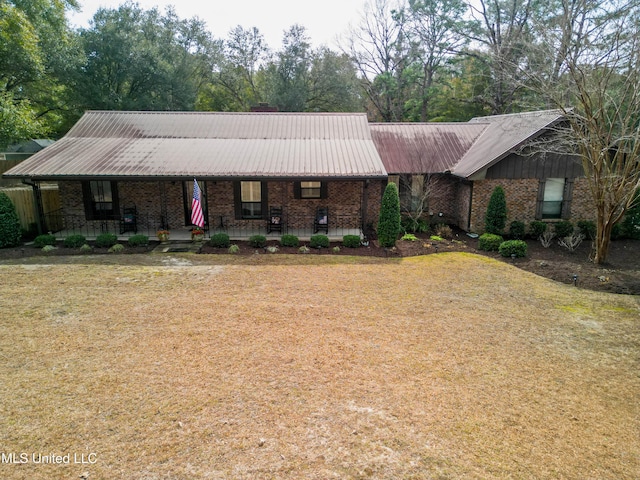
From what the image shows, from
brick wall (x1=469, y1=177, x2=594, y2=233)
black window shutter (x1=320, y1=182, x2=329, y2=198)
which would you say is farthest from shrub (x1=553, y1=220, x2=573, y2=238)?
black window shutter (x1=320, y1=182, x2=329, y2=198)

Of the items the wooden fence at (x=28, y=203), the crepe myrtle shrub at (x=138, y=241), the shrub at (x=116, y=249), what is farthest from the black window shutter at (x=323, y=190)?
the wooden fence at (x=28, y=203)

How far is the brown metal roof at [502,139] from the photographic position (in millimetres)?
14586

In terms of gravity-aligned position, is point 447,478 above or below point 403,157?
below

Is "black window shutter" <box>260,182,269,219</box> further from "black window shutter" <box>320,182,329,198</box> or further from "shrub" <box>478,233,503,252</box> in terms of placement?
"shrub" <box>478,233,503,252</box>

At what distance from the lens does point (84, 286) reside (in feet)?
32.6

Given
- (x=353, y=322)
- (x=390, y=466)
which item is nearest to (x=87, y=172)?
(x=353, y=322)

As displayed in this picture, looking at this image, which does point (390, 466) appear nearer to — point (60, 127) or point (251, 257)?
point (251, 257)

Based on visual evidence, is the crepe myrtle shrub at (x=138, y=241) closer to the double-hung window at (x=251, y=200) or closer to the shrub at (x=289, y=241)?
the double-hung window at (x=251, y=200)

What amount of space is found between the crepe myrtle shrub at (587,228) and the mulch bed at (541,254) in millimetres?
586

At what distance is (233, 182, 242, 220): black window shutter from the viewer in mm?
15359

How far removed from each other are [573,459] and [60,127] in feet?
104

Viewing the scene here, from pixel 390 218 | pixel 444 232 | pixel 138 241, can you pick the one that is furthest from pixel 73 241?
pixel 444 232

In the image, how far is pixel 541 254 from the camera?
13.5m

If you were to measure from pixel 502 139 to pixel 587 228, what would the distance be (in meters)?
4.69
